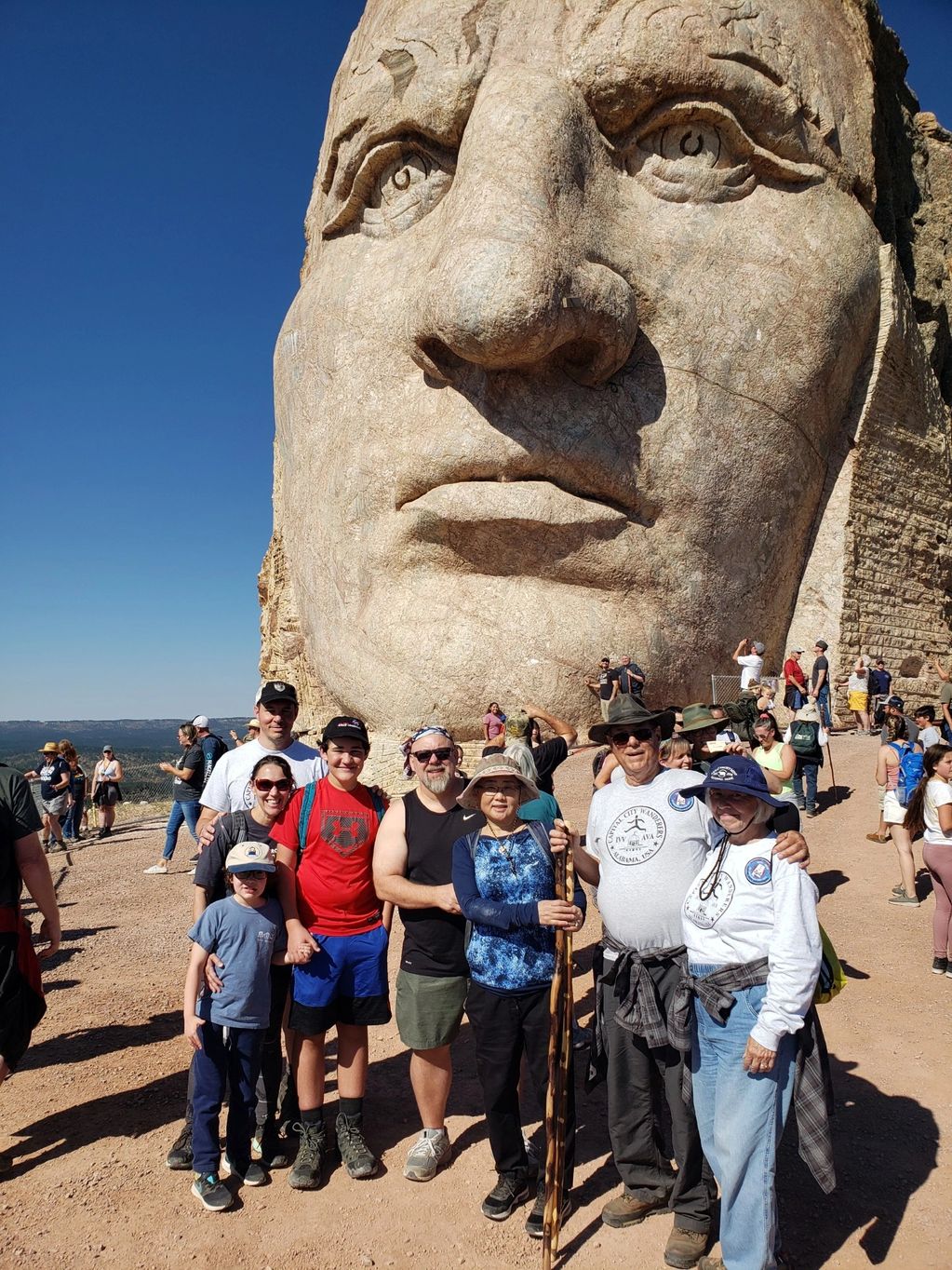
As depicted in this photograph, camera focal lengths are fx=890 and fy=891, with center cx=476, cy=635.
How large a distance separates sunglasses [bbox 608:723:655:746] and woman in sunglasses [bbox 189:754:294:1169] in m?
1.37

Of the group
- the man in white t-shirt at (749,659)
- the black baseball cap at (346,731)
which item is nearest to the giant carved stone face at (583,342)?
the man in white t-shirt at (749,659)

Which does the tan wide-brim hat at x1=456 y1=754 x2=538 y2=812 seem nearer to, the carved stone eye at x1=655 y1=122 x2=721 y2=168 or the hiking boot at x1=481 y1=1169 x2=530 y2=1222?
the hiking boot at x1=481 y1=1169 x2=530 y2=1222

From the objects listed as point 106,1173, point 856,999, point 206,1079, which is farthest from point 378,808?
point 856,999

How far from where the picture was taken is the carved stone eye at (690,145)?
9.45m

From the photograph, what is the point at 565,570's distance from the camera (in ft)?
30.3

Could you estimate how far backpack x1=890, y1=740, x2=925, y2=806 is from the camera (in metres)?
6.66

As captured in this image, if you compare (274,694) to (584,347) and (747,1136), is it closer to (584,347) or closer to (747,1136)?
(747,1136)

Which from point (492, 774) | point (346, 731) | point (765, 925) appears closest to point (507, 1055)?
point (492, 774)

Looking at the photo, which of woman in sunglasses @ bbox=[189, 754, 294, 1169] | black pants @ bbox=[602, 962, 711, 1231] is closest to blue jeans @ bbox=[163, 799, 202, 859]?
woman in sunglasses @ bbox=[189, 754, 294, 1169]

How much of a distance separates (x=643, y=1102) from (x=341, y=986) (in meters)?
1.23

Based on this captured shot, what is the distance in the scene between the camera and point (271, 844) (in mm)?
3545

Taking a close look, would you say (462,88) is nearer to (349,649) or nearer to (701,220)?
(701,220)

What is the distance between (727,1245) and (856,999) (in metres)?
2.64

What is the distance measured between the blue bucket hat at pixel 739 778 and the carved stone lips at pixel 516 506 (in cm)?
630
